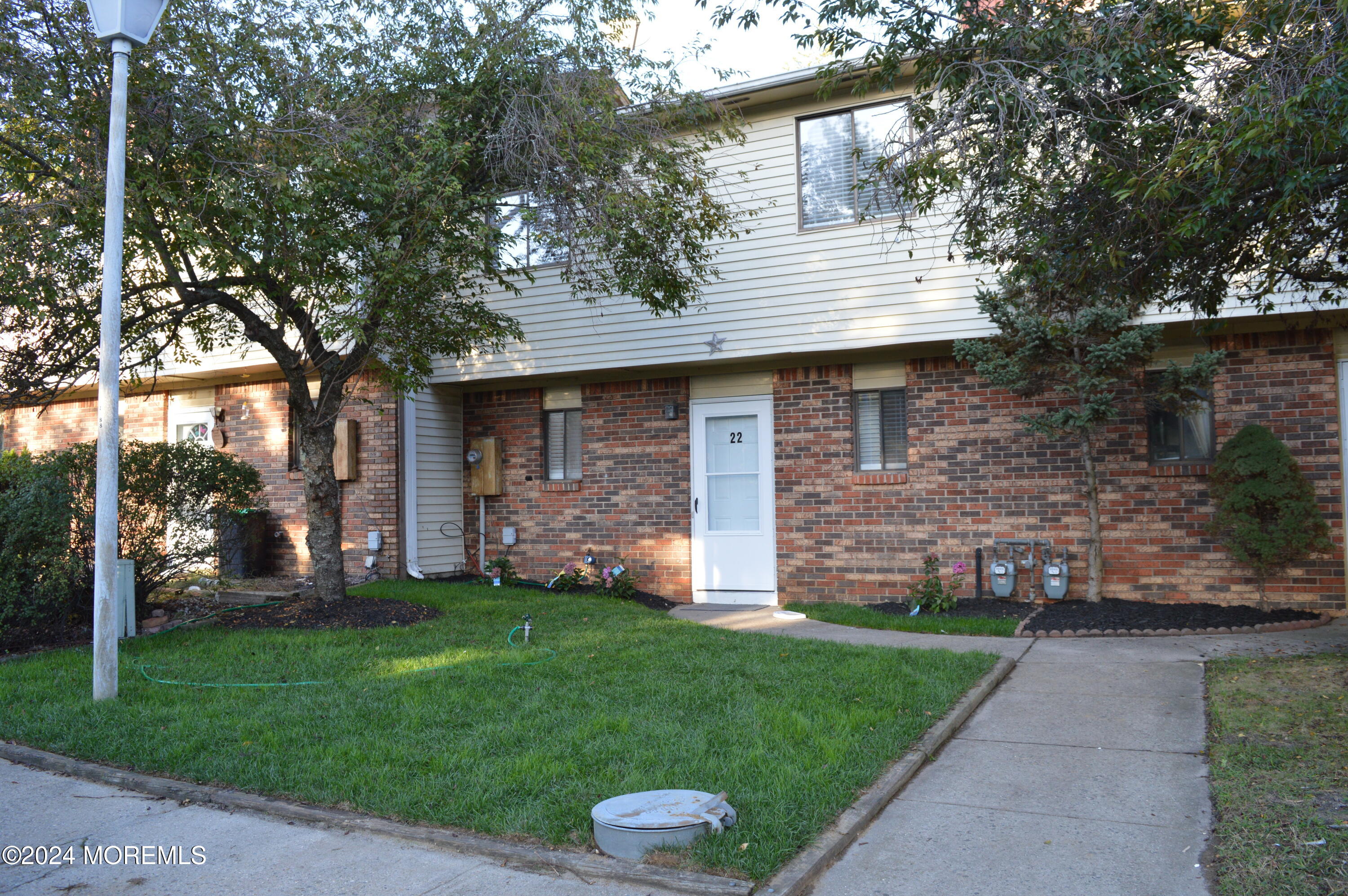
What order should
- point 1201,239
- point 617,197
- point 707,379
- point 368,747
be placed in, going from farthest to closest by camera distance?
point 707,379, point 617,197, point 1201,239, point 368,747

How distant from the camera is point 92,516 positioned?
8016 millimetres

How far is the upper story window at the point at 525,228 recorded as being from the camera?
857 centimetres

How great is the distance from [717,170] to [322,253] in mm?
4755

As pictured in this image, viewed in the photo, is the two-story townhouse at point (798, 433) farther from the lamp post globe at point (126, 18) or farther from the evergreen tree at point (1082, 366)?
the lamp post globe at point (126, 18)

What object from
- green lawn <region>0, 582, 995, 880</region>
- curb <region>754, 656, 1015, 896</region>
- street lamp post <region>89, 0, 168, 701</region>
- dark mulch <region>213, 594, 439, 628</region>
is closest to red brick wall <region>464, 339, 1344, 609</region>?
green lawn <region>0, 582, 995, 880</region>

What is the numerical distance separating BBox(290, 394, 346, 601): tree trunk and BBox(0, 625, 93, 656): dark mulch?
2.02 m

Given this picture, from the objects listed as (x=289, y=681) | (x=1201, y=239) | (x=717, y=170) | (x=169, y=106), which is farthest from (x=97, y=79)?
(x=1201, y=239)

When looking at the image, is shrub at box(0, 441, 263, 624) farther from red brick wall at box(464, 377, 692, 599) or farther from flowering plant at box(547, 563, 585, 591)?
flowering plant at box(547, 563, 585, 591)

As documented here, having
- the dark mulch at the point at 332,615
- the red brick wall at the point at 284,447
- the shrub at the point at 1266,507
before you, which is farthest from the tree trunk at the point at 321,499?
the shrub at the point at 1266,507

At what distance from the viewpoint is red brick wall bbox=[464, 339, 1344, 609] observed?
841cm

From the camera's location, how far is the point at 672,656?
6828 millimetres

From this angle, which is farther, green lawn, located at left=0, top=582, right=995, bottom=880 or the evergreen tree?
the evergreen tree

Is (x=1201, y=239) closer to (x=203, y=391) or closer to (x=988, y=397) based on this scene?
(x=988, y=397)

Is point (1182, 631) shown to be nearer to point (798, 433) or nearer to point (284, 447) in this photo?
point (798, 433)
